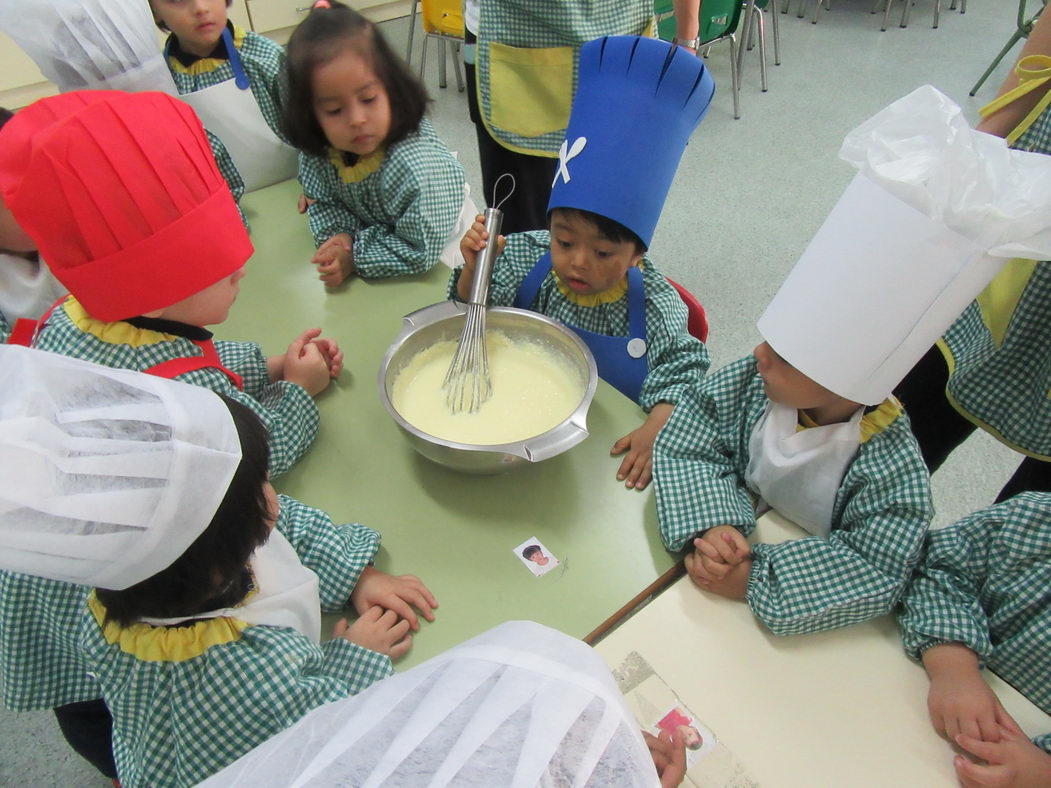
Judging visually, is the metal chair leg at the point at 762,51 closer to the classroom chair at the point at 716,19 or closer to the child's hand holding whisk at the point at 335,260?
the classroom chair at the point at 716,19

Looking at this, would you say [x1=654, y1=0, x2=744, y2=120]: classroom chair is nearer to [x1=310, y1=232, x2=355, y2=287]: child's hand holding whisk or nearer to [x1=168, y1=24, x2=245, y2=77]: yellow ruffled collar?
[x1=168, y1=24, x2=245, y2=77]: yellow ruffled collar

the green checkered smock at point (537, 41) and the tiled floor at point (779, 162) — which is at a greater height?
the green checkered smock at point (537, 41)

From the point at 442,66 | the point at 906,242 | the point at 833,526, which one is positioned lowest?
the point at 442,66

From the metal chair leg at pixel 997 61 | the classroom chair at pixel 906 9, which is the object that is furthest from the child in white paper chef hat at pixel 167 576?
the classroom chair at pixel 906 9

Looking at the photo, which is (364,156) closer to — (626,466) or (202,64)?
(202,64)

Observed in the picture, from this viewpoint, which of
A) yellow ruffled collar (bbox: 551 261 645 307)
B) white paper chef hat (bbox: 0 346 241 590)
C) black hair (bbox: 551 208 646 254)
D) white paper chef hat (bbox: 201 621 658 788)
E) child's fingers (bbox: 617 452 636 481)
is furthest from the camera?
yellow ruffled collar (bbox: 551 261 645 307)

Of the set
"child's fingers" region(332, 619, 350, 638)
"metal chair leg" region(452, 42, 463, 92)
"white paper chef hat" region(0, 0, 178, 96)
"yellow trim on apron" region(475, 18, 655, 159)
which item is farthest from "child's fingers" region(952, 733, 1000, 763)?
"metal chair leg" region(452, 42, 463, 92)

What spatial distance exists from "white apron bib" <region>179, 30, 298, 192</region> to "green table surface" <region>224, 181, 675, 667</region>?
1.71ft

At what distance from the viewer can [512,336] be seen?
3.29 ft

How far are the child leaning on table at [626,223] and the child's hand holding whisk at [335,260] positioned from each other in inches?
8.1

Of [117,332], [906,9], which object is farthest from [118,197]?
[906,9]

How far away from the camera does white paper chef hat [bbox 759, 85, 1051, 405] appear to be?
598mm

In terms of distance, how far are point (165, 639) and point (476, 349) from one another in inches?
20.8

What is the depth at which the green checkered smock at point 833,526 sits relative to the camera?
699 mm
